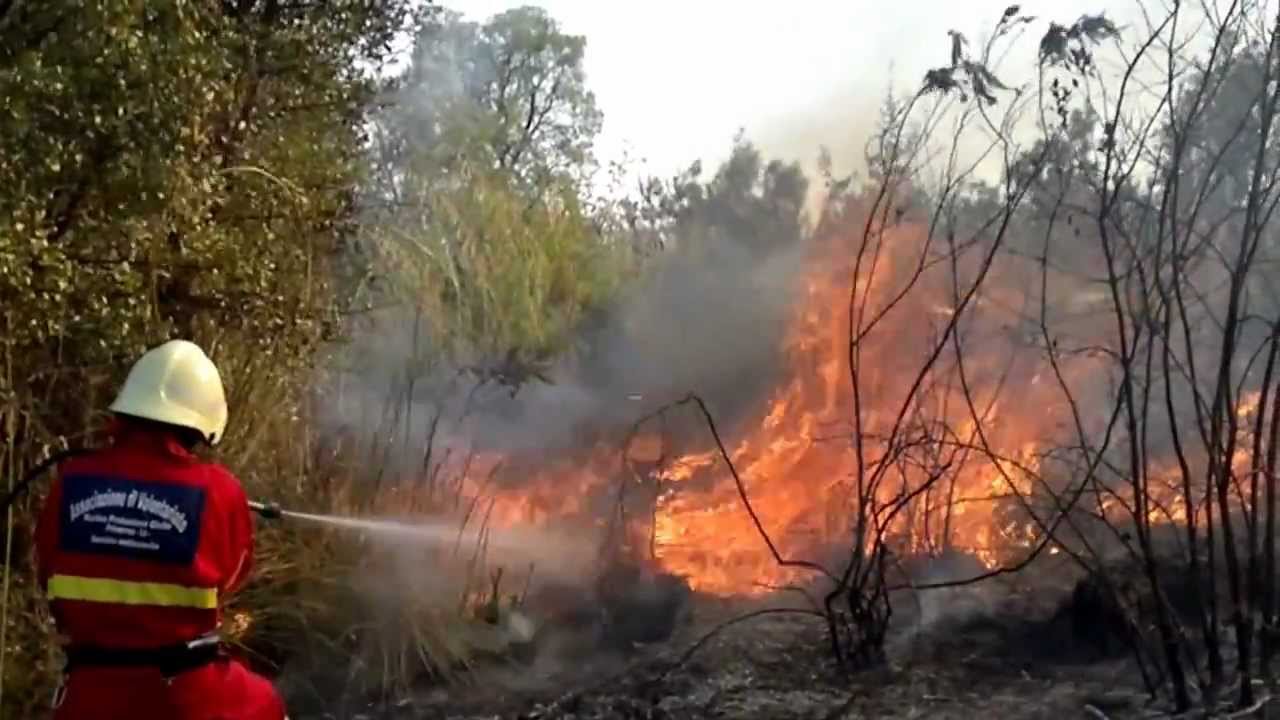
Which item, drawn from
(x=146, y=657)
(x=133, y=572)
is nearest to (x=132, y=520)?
(x=133, y=572)

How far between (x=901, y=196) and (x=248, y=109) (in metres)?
5.98

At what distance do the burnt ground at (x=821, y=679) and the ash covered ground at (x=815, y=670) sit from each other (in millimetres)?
12

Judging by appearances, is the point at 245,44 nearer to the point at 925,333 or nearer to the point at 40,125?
the point at 40,125

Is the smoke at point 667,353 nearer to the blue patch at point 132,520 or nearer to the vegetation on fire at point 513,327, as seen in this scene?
the vegetation on fire at point 513,327

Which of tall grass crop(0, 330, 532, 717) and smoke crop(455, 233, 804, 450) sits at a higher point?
smoke crop(455, 233, 804, 450)

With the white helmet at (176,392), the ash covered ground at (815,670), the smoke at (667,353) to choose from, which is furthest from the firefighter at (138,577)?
the smoke at (667,353)

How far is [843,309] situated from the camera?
12352mm

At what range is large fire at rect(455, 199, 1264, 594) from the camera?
35.3 ft

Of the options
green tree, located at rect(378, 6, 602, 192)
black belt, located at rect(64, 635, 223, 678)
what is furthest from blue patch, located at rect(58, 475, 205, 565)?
green tree, located at rect(378, 6, 602, 192)

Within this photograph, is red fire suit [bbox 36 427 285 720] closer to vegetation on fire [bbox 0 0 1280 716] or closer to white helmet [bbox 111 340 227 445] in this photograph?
white helmet [bbox 111 340 227 445]

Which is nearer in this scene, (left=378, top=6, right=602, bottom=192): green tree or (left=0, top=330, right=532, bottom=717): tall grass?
(left=0, top=330, right=532, bottom=717): tall grass

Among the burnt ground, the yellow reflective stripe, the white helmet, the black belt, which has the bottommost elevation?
the burnt ground

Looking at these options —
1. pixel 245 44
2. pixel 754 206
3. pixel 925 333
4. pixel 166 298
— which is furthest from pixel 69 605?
pixel 754 206

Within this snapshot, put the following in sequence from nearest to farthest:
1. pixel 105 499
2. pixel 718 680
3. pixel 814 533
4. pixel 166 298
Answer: pixel 105 499, pixel 166 298, pixel 718 680, pixel 814 533
